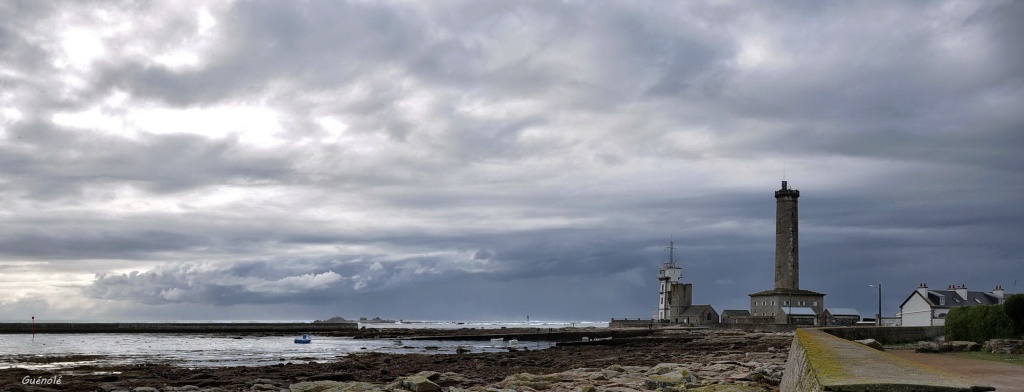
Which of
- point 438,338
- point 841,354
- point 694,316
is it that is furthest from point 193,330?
point 841,354

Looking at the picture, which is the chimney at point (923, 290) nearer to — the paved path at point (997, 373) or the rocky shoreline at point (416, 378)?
the rocky shoreline at point (416, 378)

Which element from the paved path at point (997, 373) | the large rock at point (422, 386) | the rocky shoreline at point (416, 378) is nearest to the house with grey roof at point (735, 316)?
the rocky shoreline at point (416, 378)

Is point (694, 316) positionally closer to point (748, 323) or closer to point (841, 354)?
point (748, 323)

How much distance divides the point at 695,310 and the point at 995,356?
80.0 m

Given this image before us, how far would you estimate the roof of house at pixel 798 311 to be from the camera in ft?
289

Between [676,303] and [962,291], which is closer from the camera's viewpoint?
[962,291]

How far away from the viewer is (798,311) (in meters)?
88.8

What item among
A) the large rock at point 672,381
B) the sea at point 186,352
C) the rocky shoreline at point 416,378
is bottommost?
the sea at point 186,352

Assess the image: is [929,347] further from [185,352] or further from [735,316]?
[735,316]

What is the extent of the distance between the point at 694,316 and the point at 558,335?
31688 mm

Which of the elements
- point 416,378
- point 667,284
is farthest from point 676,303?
point 416,378

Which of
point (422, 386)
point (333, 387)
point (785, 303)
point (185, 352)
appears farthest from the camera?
point (785, 303)

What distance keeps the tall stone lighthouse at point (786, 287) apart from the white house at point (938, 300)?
22201 mm

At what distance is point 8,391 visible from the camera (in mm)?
20953
